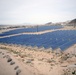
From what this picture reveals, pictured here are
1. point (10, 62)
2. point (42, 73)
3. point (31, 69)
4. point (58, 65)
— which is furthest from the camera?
point (10, 62)

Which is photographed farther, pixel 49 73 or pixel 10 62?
pixel 10 62

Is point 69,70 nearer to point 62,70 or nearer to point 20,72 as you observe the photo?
point 62,70

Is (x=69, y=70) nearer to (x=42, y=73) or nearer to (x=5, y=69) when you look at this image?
(x=42, y=73)

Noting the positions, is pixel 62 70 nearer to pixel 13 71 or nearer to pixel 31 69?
pixel 31 69

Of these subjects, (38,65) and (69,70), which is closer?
(69,70)

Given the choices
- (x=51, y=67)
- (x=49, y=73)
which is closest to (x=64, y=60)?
→ (x=51, y=67)

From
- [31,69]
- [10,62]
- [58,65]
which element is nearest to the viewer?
[31,69]

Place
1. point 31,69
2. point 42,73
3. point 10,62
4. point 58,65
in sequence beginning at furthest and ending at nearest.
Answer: point 10,62 < point 58,65 < point 31,69 < point 42,73

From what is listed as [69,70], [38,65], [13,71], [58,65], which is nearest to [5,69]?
[13,71]
